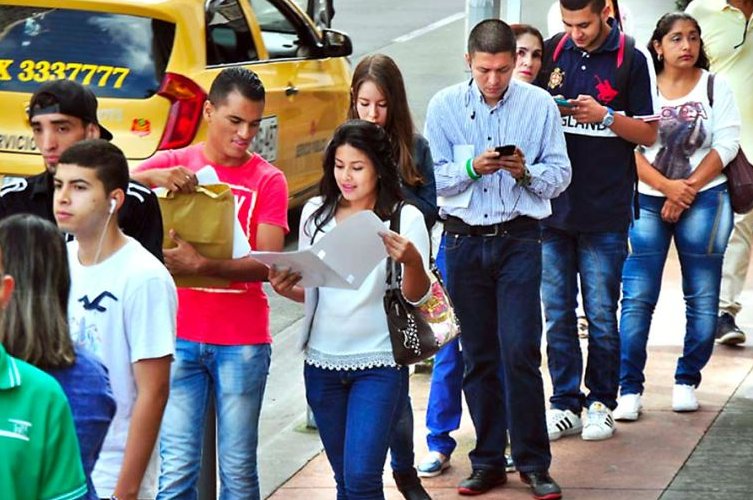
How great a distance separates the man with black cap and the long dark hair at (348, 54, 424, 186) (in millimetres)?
1446

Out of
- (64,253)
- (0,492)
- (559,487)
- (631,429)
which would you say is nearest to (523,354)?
(559,487)

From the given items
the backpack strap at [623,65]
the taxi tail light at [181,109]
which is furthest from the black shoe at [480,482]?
the taxi tail light at [181,109]

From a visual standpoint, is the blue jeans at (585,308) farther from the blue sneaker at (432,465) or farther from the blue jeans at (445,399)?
the blue sneaker at (432,465)

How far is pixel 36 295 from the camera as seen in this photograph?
3771mm

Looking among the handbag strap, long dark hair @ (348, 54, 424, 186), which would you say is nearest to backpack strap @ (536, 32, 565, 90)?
long dark hair @ (348, 54, 424, 186)

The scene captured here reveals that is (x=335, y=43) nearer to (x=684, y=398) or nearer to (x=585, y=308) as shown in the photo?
(x=585, y=308)

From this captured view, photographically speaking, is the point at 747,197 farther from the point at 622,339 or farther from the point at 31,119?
the point at 31,119

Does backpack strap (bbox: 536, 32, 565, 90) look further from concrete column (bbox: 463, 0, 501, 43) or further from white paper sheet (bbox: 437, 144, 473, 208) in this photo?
white paper sheet (bbox: 437, 144, 473, 208)

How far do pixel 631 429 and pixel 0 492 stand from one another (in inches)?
198

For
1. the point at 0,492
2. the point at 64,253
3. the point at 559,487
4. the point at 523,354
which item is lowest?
the point at 559,487

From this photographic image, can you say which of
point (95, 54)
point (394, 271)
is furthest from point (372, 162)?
point (95, 54)

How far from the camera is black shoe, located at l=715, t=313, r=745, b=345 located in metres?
9.37

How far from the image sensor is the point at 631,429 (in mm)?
7969

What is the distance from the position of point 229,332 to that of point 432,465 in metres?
1.87
